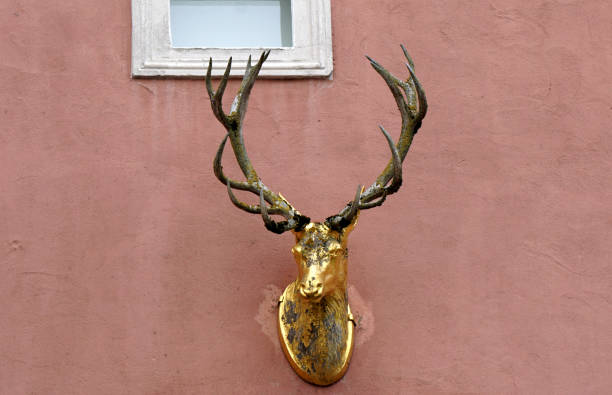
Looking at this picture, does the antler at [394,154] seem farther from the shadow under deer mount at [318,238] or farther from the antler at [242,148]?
the antler at [242,148]

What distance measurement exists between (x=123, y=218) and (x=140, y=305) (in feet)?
1.48

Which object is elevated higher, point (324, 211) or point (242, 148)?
point (242, 148)

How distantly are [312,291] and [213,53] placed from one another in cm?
162

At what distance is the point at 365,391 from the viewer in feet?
19.9

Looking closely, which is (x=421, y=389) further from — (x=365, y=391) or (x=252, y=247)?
(x=252, y=247)

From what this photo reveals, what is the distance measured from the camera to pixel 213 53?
6.56 meters

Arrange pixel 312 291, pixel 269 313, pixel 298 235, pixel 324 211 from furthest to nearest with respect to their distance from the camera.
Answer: pixel 324 211 → pixel 269 313 → pixel 298 235 → pixel 312 291

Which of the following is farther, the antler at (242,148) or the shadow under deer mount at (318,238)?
the antler at (242,148)

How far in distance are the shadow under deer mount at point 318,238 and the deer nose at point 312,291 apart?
0.05 m

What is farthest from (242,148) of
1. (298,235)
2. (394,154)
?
(394,154)

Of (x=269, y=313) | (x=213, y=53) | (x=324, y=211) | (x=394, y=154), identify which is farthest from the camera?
(x=213, y=53)

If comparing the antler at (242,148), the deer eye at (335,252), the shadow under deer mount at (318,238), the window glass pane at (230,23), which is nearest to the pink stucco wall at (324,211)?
the shadow under deer mount at (318,238)

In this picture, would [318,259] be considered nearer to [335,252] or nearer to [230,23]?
[335,252]

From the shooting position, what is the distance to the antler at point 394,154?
5.70m
